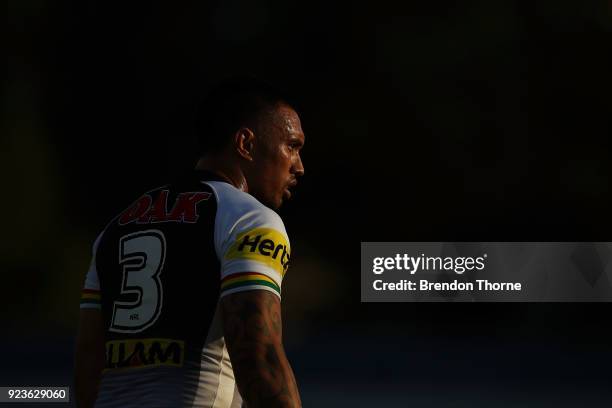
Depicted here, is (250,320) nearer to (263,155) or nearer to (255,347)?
(255,347)

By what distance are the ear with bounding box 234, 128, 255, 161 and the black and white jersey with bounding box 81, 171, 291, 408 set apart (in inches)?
9.6

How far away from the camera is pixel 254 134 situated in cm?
286

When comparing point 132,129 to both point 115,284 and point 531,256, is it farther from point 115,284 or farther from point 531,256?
point 115,284

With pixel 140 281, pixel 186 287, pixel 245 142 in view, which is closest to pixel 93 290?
pixel 140 281

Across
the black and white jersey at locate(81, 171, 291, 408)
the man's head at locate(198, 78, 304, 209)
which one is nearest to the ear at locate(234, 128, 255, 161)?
the man's head at locate(198, 78, 304, 209)

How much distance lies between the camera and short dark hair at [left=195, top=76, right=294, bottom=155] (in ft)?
9.39

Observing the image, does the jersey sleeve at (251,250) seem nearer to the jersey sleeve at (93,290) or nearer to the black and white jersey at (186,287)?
the black and white jersey at (186,287)

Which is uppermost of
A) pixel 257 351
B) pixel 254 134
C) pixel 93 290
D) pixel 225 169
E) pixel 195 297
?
pixel 254 134

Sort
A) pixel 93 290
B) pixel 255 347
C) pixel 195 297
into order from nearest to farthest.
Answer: pixel 255 347 < pixel 195 297 < pixel 93 290

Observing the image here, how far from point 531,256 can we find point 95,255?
11073 millimetres

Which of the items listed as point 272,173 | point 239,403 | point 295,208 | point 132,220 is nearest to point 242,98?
point 272,173

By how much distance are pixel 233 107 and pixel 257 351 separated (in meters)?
0.87

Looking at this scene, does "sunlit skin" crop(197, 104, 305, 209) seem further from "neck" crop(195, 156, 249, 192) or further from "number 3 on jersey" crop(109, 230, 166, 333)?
"number 3 on jersey" crop(109, 230, 166, 333)

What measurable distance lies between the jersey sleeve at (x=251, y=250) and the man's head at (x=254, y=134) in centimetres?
39
